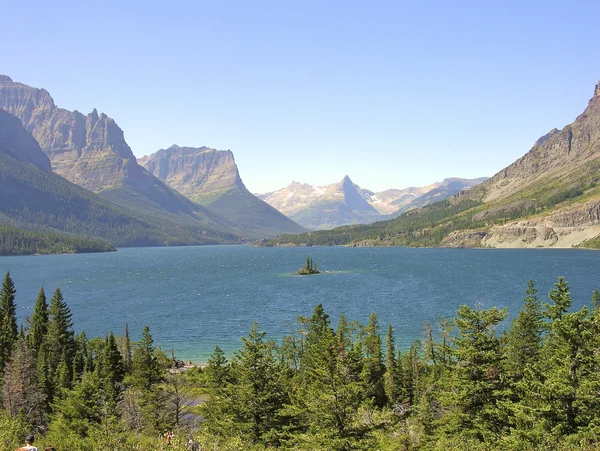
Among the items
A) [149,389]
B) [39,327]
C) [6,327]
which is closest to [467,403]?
[149,389]

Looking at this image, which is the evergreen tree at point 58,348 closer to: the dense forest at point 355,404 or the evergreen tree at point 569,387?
the dense forest at point 355,404

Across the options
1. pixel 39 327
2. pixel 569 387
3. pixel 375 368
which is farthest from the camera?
pixel 39 327

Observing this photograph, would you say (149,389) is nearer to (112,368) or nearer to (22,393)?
(112,368)

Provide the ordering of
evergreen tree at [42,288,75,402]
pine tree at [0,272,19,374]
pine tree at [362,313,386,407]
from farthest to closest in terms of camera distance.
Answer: pine tree at [0,272,19,374] → evergreen tree at [42,288,75,402] → pine tree at [362,313,386,407]

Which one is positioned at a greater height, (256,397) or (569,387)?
(569,387)

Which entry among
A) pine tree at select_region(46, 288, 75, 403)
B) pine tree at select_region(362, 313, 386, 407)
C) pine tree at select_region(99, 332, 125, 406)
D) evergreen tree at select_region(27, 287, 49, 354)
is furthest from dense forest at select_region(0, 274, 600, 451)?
evergreen tree at select_region(27, 287, 49, 354)

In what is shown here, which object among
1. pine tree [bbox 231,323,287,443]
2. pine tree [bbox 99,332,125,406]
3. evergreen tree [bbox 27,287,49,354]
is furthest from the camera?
evergreen tree [bbox 27,287,49,354]

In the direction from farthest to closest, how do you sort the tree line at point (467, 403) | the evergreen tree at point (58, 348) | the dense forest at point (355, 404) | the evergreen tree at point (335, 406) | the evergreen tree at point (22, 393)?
the evergreen tree at point (58, 348) < the evergreen tree at point (22, 393) < the evergreen tree at point (335, 406) < the dense forest at point (355, 404) < the tree line at point (467, 403)

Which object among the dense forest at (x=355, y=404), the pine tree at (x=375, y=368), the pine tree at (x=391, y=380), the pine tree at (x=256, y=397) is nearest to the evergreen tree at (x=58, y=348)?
the dense forest at (x=355, y=404)

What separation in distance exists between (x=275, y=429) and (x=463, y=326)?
66.1 ft

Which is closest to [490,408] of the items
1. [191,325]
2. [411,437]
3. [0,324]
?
[411,437]

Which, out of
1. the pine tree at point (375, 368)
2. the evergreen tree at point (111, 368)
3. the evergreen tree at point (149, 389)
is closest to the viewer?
the evergreen tree at point (149, 389)

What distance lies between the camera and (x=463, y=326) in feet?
135

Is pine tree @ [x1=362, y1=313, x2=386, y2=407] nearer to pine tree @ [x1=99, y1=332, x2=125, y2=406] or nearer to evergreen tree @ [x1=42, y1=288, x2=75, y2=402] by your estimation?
pine tree @ [x1=99, y1=332, x2=125, y2=406]
